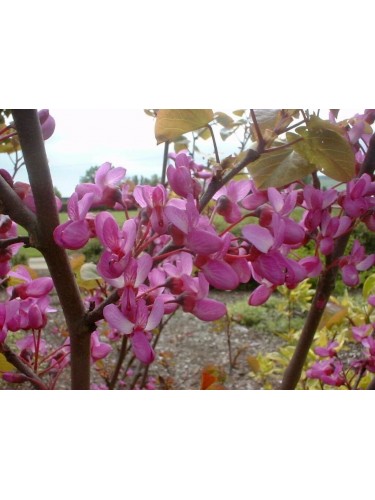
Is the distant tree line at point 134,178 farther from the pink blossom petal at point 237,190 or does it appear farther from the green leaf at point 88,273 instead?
the pink blossom petal at point 237,190

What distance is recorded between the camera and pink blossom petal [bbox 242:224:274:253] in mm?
336

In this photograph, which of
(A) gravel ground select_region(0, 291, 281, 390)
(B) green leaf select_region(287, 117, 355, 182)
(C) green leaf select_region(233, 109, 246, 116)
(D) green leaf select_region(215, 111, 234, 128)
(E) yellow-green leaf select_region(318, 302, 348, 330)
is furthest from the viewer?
(A) gravel ground select_region(0, 291, 281, 390)

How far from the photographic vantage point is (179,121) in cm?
47

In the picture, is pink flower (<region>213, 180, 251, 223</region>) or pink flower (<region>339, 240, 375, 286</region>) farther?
pink flower (<region>339, 240, 375, 286</region>)

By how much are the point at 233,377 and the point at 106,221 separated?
4.05ft

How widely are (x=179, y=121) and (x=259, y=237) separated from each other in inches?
7.0

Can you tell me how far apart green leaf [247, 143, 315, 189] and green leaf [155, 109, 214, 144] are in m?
0.06

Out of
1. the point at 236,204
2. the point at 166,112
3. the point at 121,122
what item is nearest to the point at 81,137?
the point at 121,122

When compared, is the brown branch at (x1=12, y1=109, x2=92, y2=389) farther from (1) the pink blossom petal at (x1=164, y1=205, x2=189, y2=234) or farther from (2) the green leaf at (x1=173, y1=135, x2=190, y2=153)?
(2) the green leaf at (x1=173, y1=135, x2=190, y2=153)

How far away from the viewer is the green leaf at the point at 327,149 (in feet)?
1.34

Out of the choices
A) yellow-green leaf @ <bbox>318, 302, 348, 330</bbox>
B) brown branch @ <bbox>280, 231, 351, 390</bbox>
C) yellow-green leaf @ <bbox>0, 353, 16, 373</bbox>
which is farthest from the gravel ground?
yellow-green leaf @ <bbox>0, 353, 16, 373</bbox>

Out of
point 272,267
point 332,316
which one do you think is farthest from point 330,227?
point 332,316

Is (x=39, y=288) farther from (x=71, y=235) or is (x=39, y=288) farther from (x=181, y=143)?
(x=181, y=143)
